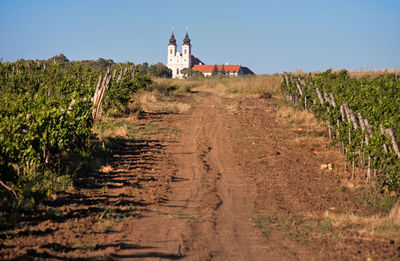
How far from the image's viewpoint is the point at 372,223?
18.9 ft

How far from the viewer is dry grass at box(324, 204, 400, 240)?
17.8ft

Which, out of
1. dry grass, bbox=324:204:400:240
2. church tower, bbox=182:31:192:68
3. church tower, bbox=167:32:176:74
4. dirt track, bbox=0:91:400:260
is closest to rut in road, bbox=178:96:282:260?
dirt track, bbox=0:91:400:260

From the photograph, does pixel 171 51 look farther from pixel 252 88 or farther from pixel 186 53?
pixel 252 88

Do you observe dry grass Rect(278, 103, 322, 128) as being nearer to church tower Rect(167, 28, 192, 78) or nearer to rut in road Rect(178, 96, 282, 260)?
rut in road Rect(178, 96, 282, 260)

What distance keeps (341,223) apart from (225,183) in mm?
2788

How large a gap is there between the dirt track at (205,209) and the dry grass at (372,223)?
0.15 meters

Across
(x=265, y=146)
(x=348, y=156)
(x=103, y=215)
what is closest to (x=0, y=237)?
(x=103, y=215)

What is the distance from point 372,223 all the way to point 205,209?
7.99 ft

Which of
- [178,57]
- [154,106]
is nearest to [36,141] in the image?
[154,106]

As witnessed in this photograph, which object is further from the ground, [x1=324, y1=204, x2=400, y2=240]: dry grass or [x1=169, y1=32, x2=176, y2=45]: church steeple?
[x1=169, y1=32, x2=176, y2=45]: church steeple

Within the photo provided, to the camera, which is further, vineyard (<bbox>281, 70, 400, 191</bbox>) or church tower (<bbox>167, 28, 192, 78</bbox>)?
church tower (<bbox>167, 28, 192, 78</bbox>)

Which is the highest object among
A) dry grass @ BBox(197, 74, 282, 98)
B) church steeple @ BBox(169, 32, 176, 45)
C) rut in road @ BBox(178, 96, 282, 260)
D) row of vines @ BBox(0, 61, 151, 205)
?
church steeple @ BBox(169, 32, 176, 45)

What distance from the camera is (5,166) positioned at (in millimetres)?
5609

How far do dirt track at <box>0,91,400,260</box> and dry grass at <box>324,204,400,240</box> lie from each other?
0.15 m
